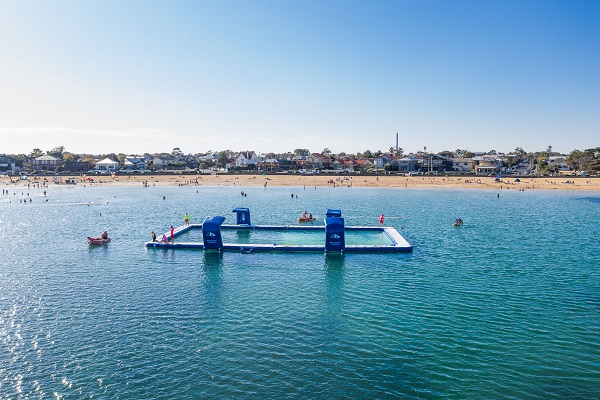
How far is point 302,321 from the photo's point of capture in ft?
68.5

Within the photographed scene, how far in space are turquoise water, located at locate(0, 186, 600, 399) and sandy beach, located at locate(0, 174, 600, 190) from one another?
73.2m

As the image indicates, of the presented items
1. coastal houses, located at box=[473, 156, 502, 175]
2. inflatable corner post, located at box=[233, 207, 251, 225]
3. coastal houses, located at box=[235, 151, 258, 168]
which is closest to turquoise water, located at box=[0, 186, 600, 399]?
inflatable corner post, located at box=[233, 207, 251, 225]

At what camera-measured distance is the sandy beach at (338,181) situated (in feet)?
364

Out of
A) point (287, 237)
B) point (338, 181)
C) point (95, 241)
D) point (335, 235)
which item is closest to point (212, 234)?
point (287, 237)

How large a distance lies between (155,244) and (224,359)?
23531 mm

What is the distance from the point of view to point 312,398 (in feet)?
46.7

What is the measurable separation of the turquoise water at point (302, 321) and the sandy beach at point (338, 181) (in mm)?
73193

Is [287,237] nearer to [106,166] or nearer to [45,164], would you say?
[106,166]

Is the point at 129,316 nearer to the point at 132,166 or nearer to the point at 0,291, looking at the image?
the point at 0,291

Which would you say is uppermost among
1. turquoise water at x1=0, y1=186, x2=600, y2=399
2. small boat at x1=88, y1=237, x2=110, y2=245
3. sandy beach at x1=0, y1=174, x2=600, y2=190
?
sandy beach at x1=0, y1=174, x2=600, y2=190

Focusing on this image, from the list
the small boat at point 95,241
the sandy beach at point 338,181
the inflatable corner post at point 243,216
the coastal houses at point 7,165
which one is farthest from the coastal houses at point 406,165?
the coastal houses at point 7,165

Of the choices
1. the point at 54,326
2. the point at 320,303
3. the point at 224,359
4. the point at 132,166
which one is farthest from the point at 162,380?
the point at 132,166

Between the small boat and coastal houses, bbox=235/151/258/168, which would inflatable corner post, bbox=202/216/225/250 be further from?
coastal houses, bbox=235/151/258/168

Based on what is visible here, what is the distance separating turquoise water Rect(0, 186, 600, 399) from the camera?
15.3 m
